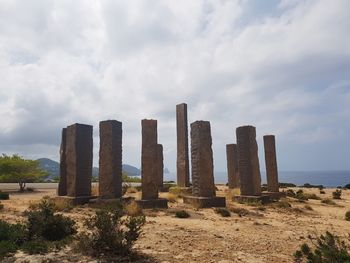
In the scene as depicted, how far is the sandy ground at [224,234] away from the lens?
6.70m

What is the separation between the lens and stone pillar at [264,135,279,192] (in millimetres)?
19469

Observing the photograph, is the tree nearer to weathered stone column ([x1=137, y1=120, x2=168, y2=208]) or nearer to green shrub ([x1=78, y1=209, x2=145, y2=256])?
weathered stone column ([x1=137, y1=120, x2=168, y2=208])

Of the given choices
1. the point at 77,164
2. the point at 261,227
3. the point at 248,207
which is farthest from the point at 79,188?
the point at 261,227

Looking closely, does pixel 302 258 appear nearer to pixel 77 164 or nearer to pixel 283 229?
pixel 283 229

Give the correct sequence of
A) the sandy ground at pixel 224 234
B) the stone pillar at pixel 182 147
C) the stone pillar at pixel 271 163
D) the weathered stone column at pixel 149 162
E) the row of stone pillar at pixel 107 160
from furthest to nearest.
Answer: the stone pillar at pixel 182 147
the stone pillar at pixel 271 163
the row of stone pillar at pixel 107 160
the weathered stone column at pixel 149 162
the sandy ground at pixel 224 234

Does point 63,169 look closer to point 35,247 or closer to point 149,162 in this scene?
point 149,162

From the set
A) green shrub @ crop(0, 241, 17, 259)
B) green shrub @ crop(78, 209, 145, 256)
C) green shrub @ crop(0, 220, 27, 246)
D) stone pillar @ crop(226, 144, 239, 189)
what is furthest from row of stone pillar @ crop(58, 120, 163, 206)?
stone pillar @ crop(226, 144, 239, 189)

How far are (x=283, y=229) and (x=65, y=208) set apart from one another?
7.68 metres

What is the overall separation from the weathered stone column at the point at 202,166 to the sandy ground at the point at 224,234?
107 centimetres

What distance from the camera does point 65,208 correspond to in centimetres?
1283

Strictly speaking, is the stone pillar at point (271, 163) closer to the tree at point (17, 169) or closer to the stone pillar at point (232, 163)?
Result: the stone pillar at point (232, 163)

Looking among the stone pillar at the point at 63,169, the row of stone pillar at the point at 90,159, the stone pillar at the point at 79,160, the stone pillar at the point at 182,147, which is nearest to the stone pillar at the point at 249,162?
the stone pillar at the point at 182,147

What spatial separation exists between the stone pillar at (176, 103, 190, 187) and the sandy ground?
768 cm

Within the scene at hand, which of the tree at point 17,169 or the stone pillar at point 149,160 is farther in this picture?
the tree at point 17,169
